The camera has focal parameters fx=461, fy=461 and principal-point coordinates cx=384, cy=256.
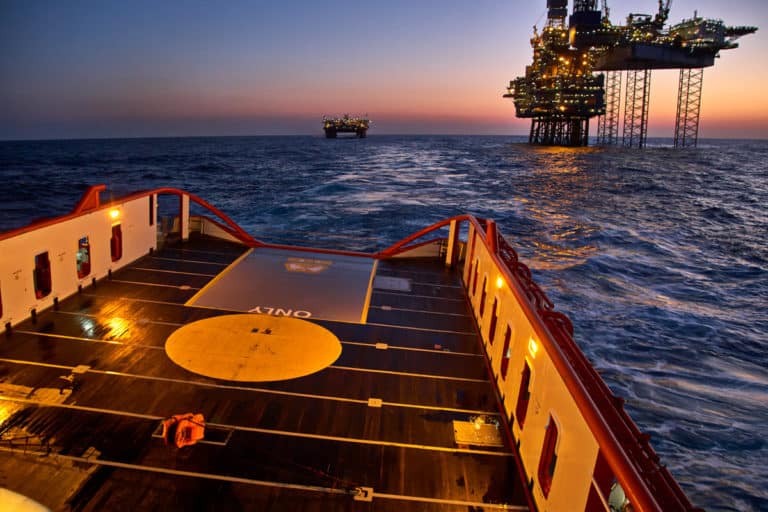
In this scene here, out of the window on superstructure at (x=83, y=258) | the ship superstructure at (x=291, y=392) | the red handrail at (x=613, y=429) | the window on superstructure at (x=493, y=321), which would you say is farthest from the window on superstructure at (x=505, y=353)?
the window on superstructure at (x=83, y=258)

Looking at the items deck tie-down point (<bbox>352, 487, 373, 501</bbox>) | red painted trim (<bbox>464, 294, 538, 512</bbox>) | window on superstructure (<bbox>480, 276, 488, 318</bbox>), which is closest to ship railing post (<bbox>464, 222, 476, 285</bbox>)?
window on superstructure (<bbox>480, 276, 488, 318</bbox>)

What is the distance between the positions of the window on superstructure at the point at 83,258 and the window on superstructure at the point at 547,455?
37.0 feet

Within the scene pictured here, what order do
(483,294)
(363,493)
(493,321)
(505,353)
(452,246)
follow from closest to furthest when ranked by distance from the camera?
1. (363,493)
2. (505,353)
3. (493,321)
4. (483,294)
5. (452,246)

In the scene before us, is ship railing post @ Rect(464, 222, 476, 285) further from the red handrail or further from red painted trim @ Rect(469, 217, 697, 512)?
red painted trim @ Rect(469, 217, 697, 512)

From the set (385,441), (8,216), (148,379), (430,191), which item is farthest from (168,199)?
(385,441)

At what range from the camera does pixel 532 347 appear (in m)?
6.48

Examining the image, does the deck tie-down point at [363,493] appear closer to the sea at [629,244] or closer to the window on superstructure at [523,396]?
the window on superstructure at [523,396]

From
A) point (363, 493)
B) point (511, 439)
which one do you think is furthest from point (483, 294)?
point (363, 493)

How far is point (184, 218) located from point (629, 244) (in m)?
27.4

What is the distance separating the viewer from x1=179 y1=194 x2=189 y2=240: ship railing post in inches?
639

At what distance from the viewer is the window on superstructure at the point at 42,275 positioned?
10078 mm

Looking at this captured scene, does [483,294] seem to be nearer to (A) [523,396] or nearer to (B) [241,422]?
(A) [523,396]

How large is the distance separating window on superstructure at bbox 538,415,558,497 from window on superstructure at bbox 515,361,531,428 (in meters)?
1.04

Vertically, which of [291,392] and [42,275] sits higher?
[42,275]
